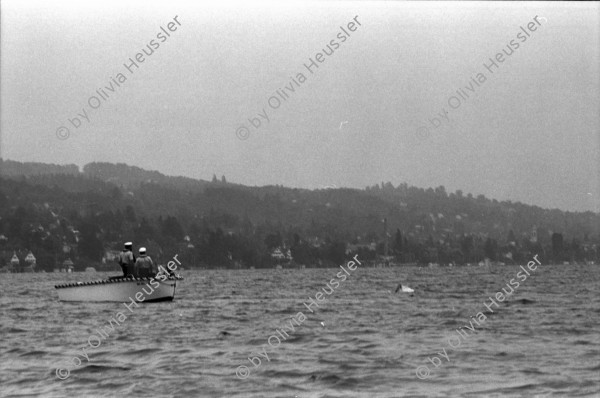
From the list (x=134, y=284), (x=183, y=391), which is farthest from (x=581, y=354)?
(x=134, y=284)

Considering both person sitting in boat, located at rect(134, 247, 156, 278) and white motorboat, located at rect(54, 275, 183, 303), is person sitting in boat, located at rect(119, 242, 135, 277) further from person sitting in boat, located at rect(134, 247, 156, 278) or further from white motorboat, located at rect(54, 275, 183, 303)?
white motorboat, located at rect(54, 275, 183, 303)

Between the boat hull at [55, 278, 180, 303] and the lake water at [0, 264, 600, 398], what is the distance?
3.05 feet

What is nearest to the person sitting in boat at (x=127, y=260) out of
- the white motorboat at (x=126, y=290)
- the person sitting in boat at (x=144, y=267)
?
the person sitting in boat at (x=144, y=267)

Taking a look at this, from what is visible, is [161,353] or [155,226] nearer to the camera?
[161,353]

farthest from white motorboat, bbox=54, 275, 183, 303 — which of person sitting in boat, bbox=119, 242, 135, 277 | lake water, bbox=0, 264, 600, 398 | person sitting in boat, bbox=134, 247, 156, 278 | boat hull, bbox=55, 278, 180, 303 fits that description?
lake water, bbox=0, 264, 600, 398

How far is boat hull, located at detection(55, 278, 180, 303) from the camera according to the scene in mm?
48281

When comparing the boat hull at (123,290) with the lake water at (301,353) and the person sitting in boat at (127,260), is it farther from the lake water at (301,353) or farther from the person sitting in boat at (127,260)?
the lake water at (301,353)

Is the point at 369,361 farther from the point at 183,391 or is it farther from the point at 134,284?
the point at 134,284

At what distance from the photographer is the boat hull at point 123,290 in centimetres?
4828

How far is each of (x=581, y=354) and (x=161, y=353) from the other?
36.3 feet

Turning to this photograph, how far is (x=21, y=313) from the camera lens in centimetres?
4803

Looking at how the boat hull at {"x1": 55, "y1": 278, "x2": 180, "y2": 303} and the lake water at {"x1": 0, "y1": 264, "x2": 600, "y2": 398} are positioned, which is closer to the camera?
the lake water at {"x1": 0, "y1": 264, "x2": 600, "y2": 398}

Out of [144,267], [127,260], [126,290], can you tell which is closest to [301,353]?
[144,267]

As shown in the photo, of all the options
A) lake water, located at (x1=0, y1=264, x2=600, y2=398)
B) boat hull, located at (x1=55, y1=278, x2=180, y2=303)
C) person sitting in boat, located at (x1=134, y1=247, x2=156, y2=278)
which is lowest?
lake water, located at (x1=0, y1=264, x2=600, y2=398)
